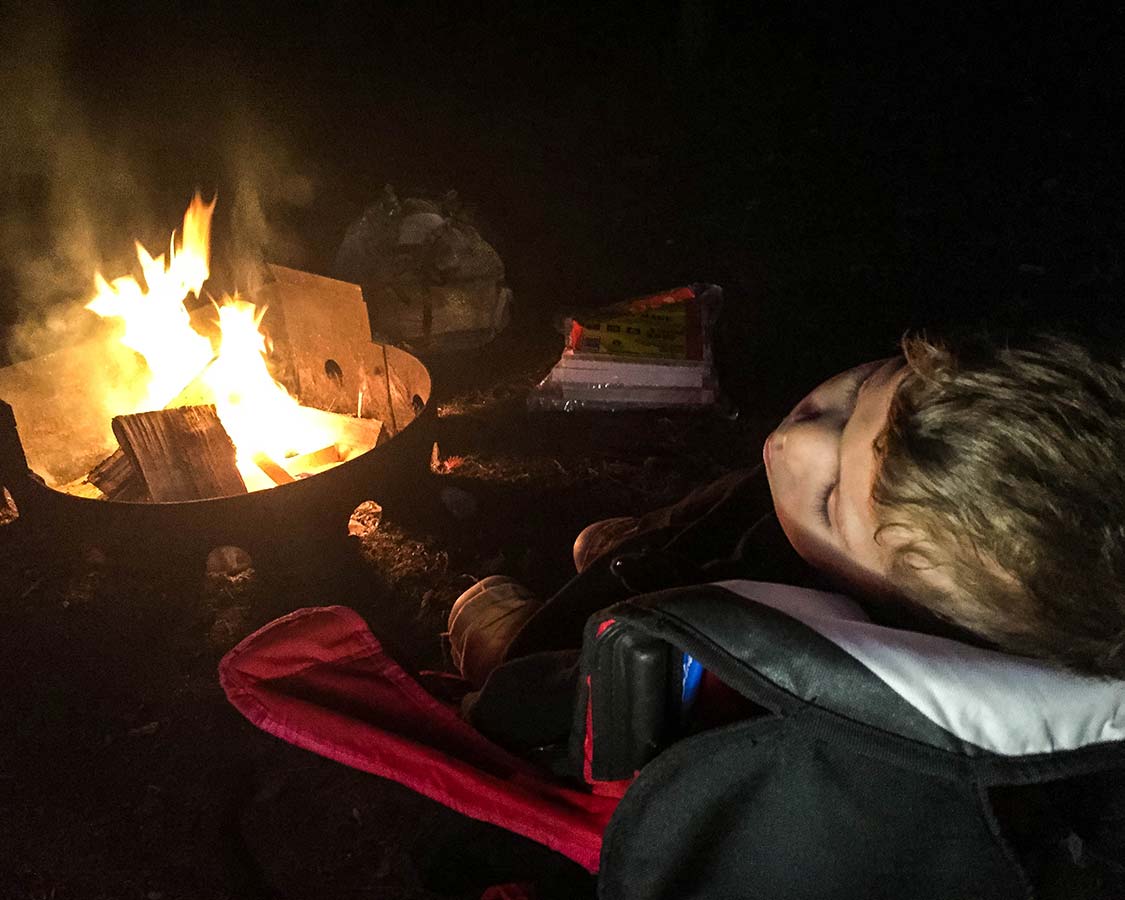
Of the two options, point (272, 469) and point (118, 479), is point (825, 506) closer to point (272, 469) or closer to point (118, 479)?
point (272, 469)

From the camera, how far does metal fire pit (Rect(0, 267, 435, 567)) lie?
262 cm

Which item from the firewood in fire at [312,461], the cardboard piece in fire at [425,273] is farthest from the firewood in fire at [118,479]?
the cardboard piece in fire at [425,273]

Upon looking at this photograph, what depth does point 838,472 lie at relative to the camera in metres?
1.55

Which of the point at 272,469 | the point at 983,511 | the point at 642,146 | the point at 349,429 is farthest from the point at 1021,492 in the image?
the point at 642,146

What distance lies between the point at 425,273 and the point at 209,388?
136 cm

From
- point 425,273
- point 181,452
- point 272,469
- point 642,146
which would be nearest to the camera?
point 181,452

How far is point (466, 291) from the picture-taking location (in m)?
4.52

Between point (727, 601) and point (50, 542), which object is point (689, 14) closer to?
point (50, 542)

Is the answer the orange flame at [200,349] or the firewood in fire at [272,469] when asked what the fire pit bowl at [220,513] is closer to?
the firewood in fire at [272,469]

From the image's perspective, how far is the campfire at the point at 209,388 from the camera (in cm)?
306

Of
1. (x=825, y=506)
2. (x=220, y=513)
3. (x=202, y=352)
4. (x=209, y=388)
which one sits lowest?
(x=220, y=513)

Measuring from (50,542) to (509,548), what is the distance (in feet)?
6.13

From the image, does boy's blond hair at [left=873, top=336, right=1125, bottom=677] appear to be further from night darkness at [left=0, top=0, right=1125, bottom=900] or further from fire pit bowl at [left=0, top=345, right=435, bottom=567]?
fire pit bowl at [left=0, top=345, right=435, bottom=567]

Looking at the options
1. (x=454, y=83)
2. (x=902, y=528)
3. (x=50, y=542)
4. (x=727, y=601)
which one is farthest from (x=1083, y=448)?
(x=454, y=83)
